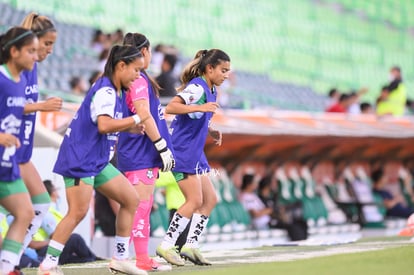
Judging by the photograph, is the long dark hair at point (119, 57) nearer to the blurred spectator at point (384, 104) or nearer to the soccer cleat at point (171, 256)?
the soccer cleat at point (171, 256)

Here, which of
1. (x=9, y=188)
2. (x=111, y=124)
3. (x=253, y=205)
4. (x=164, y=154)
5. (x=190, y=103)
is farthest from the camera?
(x=253, y=205)

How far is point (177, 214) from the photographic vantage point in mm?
9422

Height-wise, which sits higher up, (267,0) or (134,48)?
(267,0)

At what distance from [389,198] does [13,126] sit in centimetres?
1351

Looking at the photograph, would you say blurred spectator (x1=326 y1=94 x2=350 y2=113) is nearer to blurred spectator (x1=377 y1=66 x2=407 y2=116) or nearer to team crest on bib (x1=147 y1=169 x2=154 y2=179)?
blurred spectator (x1=377 y1=66 x2=407 y2=116)

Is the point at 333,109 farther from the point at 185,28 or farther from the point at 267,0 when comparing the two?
the point at 267,0

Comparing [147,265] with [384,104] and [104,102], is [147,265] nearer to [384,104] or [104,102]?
[104,102]

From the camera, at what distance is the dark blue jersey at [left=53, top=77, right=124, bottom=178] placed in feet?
25.3

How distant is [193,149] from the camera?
948cm

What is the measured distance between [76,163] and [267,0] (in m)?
24.0

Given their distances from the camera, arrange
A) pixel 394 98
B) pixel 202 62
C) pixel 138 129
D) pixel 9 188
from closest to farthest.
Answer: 1. pixel 9 188
2. pixel 138 129
3. pixel 202 62
4. pixel 394 98

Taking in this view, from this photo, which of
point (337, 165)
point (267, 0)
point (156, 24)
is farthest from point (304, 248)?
point (267, 0)

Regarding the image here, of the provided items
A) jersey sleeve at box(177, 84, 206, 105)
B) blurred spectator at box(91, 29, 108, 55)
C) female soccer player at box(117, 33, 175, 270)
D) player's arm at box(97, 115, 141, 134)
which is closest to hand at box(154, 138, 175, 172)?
female soccer player at box(117, 33, 175, 270)

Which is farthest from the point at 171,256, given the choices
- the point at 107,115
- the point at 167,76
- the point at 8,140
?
the point at 167,76
